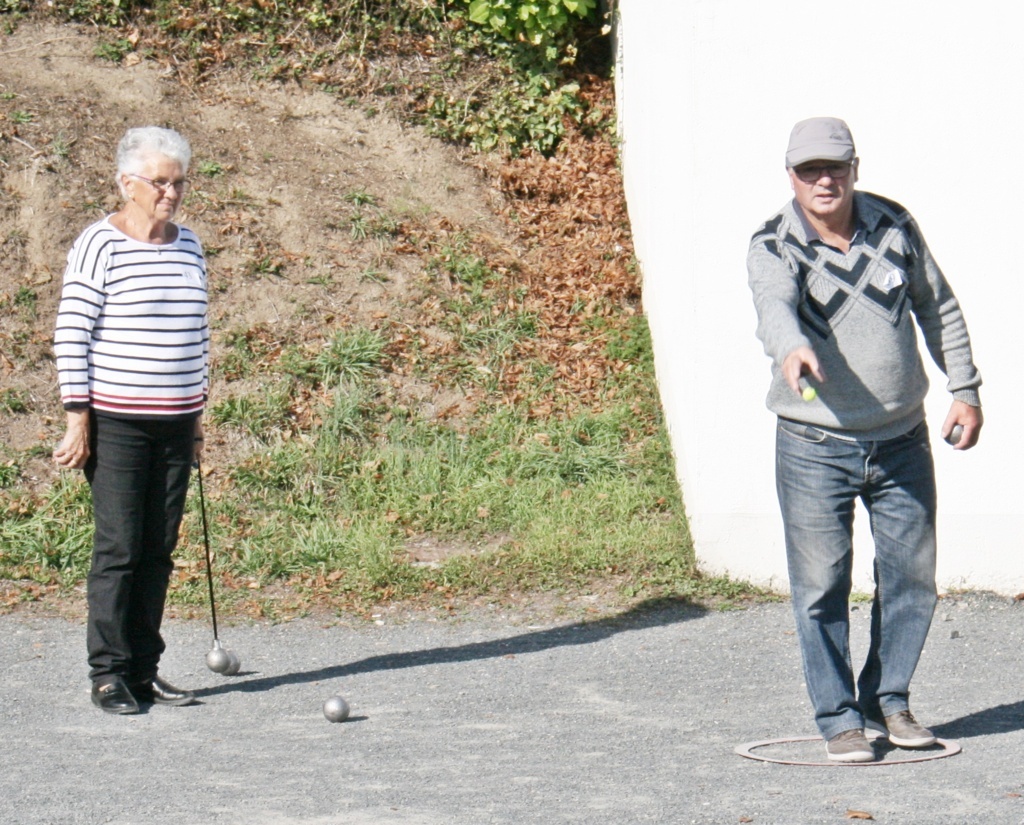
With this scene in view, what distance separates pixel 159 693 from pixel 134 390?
3.83 feet

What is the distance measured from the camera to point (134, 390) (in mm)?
5098

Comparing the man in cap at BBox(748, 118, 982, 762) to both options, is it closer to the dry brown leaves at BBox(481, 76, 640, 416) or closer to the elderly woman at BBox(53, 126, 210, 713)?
the elderly woman at BBox(53, 126, 210, 713)

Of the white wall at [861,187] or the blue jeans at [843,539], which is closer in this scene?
the blue jeans at [843,539]

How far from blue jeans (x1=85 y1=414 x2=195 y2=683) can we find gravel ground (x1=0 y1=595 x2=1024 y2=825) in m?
0.25

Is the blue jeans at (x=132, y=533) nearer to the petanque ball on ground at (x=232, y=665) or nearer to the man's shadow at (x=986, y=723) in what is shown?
the petanque ball on ground at (x=232, y=665)

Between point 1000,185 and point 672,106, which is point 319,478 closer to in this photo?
point 672,106

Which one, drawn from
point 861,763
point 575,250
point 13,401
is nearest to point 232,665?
point 861,763

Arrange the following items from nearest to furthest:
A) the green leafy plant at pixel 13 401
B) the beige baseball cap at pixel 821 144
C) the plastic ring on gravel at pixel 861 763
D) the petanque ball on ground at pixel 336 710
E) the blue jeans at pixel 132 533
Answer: the beige baseball cap at pixel 821 144 < the plastic ring on gravel at pixel 861 763 < the petanque ball on ground at pixel 336 710 < the blue jeans at pixel 132 533 < the green leafy plant at pixel 13 401

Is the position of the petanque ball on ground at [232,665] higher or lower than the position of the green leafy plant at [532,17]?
lower

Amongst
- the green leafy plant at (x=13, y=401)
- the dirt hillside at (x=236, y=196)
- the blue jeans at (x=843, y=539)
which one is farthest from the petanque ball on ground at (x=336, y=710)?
the green leafy plant at (x=13, y=401)

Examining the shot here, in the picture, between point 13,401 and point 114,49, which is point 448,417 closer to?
point 13,401

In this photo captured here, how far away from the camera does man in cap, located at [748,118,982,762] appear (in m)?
4.21

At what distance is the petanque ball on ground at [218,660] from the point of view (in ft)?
18.5

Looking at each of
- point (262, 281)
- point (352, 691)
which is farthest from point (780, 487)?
point (262, 281)
